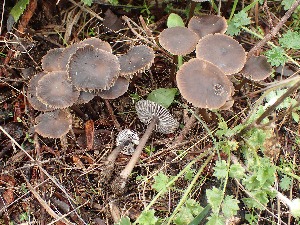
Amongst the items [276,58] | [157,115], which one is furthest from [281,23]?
[157,115]

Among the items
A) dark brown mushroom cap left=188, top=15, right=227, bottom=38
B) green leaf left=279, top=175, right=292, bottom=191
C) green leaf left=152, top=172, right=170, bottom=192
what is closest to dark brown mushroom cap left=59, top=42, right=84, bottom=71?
dark brown mushroom cap left=188, top=15, right=227, bottom=38

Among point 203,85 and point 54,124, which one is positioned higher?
point 203,85

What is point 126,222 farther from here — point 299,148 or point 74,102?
point 299,148

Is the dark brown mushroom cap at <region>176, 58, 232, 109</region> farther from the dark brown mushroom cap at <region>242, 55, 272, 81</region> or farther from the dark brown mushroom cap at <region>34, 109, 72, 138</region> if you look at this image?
the dark brown mushroom cap at <region>34, 109, 72, 138</region>

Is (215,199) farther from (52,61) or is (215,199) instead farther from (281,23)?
(52,61)

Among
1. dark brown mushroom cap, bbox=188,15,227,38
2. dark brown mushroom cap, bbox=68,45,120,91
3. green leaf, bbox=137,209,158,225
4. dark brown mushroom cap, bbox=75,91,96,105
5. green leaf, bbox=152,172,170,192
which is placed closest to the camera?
green leaf, bbox=137,209,158,225

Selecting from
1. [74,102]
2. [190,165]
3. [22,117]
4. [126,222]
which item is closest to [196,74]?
[190,165]
